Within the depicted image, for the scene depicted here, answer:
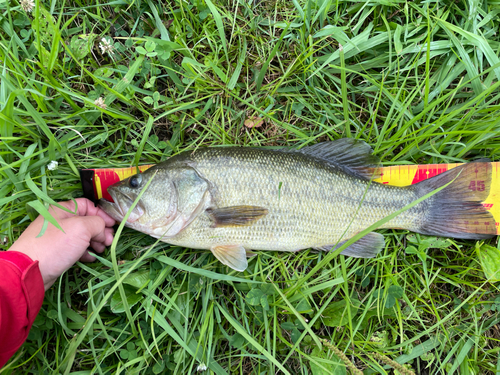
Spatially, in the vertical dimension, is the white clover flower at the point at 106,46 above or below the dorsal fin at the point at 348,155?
above

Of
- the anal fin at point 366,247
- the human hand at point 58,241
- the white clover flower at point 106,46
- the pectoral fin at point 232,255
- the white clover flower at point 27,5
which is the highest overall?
the white clover flower at point 27,5

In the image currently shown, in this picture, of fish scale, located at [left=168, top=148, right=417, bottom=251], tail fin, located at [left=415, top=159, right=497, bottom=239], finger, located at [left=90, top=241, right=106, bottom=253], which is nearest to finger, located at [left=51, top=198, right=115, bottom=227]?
finger, located at [left=90, top=241, right=106, bottom=253]

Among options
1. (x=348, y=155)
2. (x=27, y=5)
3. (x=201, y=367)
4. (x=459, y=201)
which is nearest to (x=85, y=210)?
(x=201, y=367)

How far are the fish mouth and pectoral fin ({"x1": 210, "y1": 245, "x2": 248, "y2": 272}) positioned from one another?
0.71m

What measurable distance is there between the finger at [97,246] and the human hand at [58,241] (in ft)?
0.38

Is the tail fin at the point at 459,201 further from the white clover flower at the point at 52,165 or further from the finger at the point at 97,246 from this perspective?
the white clover flower at the point at 52,165

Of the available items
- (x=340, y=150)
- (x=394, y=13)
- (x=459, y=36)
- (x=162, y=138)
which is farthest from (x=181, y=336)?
(x=459, y=36)

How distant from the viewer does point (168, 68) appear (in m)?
2.87

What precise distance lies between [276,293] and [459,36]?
3091mm

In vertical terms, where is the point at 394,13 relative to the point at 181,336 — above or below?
above

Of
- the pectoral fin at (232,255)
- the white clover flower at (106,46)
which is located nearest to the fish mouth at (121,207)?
the pectoral fin at (232,255)

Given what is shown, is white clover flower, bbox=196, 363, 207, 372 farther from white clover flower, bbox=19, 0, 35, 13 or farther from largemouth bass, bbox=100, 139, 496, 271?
white clover flower, bbox=19, 0, 35, 13

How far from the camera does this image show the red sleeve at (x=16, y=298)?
2076 millimetres

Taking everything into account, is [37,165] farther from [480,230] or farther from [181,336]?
[480,230]
